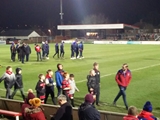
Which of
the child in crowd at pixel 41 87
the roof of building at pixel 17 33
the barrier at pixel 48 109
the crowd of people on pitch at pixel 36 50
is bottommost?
the barrier at pixel 48 109

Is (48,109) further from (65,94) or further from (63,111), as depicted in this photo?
(63,111)

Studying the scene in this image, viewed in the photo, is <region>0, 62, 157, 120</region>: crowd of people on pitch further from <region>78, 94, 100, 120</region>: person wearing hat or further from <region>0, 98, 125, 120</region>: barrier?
<region>0, 98, 125, 120</region>: barrier

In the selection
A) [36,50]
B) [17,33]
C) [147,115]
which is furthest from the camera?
[17,33]

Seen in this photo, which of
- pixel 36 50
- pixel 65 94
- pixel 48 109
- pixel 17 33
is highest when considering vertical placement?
pixel 17 33

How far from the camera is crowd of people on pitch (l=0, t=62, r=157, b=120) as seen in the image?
23.7 feet

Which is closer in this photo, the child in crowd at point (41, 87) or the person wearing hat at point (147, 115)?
the person wearing hat at point (147, 115)

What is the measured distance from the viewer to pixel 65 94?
38.1 feet

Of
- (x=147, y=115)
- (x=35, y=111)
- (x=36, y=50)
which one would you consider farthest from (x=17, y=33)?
(x=147, y=115)

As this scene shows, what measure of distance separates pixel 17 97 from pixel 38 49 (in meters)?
14.4

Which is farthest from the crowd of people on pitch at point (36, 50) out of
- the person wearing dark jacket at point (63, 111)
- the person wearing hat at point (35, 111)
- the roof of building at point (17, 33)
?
the roof of building at point (17, 33)

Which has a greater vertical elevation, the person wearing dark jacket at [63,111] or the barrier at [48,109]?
the person wearing dark jacket at [63,111]

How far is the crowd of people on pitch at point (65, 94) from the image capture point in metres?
7.23

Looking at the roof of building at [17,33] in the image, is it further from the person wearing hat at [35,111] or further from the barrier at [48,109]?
the person wearing hat at [35,111]

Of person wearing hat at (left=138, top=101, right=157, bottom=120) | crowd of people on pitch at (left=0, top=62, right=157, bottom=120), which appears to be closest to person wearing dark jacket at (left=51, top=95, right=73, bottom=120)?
crowd of people on pitch at (left=0, top=62, right=157, bottom=120)
